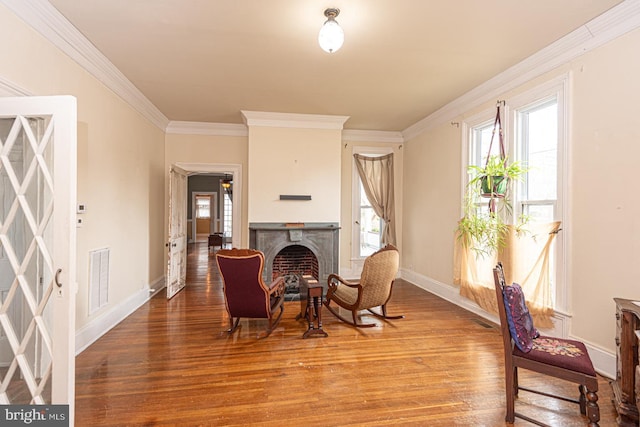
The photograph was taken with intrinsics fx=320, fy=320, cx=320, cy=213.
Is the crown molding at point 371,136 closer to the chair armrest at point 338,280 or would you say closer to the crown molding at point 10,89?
the chair armrest at point 338,280

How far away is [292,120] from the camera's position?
546 centimetres

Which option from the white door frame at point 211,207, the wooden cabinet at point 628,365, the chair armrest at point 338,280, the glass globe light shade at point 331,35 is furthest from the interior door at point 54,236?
the white door frame at point 211,207

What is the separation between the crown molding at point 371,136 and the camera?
21.3 feet

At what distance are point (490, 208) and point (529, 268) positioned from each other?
2.62 ft

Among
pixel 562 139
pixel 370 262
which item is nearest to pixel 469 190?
pixel 562 139

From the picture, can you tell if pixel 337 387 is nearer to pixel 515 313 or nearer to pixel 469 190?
pixel 515 313

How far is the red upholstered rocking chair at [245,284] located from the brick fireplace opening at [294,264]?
1.93 meters

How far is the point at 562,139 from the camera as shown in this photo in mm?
3141

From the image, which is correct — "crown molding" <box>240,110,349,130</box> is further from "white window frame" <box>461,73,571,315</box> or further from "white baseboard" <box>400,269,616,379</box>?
"white baseboard" <box>400,269,616,379</box>

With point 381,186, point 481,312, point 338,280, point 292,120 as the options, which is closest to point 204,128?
point 292,120

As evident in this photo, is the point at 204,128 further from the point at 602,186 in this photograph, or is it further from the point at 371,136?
the point at 602,186

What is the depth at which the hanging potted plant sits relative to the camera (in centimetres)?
342

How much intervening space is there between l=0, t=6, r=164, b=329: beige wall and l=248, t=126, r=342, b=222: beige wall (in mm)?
1641

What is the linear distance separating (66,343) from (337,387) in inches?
74.1
